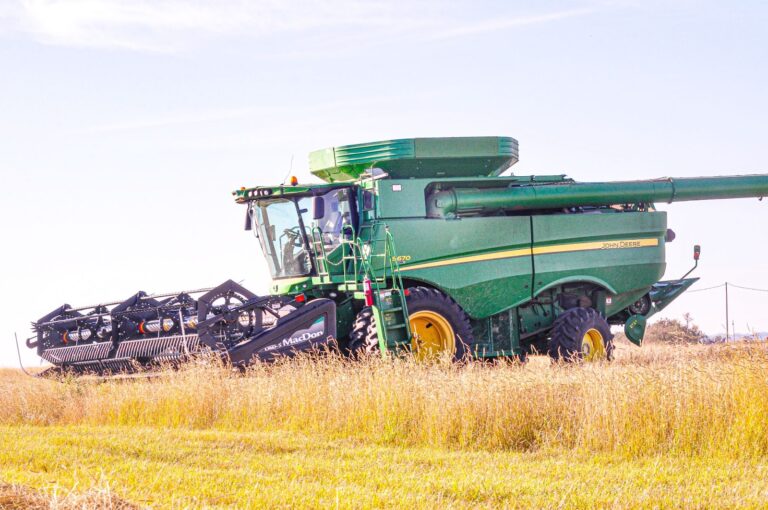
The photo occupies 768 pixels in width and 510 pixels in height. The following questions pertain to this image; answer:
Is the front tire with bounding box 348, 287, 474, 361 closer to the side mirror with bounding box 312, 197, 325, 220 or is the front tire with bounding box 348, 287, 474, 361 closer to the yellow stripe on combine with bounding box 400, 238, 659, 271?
→ the yellow stripe on combine with bounding box 400, 238, 659, 271

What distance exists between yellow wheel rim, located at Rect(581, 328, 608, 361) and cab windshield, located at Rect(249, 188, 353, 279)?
4.52m

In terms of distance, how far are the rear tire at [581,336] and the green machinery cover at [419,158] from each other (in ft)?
8.72

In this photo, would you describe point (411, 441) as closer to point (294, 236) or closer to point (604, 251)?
point (294, 236)

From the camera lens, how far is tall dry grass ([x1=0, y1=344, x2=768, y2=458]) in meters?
8.35

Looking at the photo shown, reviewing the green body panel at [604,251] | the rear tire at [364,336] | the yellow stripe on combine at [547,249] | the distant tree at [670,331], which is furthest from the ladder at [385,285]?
the distant tree at [670,331]

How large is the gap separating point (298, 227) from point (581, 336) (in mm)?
4818

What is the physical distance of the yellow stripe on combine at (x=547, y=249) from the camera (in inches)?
581

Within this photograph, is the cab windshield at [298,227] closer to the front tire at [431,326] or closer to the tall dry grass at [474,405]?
the front tire at [431,326]

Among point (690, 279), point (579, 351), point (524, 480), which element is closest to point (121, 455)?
point (524, 480)

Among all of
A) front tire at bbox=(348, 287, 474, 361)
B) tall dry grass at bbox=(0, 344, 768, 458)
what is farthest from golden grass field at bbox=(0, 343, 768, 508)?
front tire at bbox=(348, 287, 474, 361)

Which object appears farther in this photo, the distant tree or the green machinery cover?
the distant tree

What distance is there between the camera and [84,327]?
1584 cm

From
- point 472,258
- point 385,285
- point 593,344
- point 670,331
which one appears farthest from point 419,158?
point 670,331

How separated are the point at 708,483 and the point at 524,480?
1298 mm
